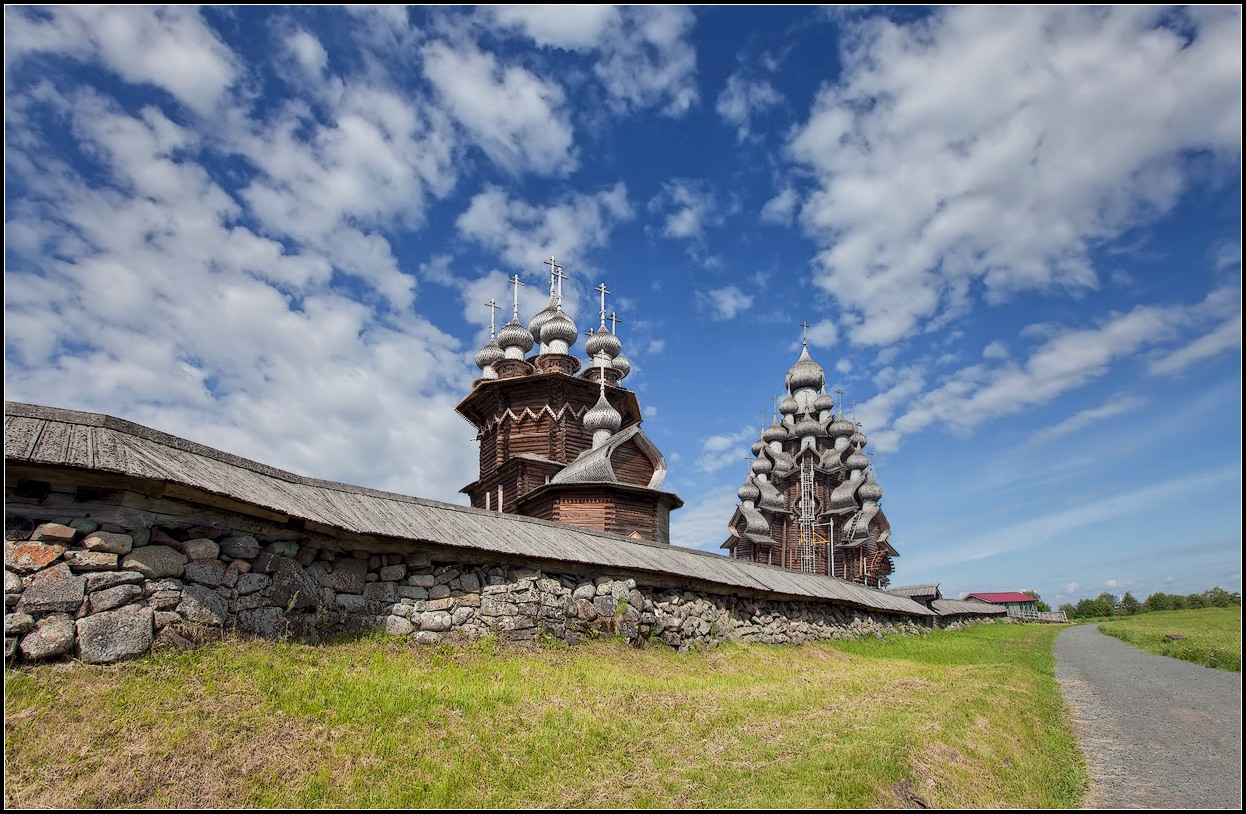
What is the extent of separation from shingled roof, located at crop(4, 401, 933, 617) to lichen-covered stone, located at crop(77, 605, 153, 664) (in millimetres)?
1300

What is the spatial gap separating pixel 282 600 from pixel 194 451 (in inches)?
84.6

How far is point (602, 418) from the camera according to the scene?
2619 centimetres

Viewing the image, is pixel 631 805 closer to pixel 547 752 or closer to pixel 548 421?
pixel 547 752

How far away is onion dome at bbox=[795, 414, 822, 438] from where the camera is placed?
48781 millimetres

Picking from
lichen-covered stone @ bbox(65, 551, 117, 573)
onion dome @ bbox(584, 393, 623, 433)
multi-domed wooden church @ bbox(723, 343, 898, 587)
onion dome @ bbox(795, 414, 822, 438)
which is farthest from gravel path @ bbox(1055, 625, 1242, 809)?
onion dome @ bbox(795, 414, 822, 438)

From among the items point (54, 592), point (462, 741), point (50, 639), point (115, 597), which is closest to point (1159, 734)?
point (462, 741)

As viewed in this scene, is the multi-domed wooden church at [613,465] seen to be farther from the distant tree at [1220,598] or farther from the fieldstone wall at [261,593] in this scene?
the distant tree at [1220,598]

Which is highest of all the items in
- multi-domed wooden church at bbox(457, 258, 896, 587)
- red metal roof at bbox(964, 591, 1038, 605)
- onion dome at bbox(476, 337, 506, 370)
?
onion dome at bbox(476, 337, 506, 370)

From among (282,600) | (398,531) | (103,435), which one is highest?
(103,435)

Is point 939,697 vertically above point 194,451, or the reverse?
point 194,451

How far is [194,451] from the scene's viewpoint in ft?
28.2

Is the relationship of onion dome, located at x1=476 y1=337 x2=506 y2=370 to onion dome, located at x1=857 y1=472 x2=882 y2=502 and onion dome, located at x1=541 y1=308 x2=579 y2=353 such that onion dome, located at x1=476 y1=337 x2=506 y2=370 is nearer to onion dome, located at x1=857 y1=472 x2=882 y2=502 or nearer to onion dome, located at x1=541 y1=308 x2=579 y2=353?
onion dome, located at x1=541 y1=308 x2=579 y2=353

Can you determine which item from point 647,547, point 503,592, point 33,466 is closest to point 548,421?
point 647,547

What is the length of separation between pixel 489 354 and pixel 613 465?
1133 centimetres
